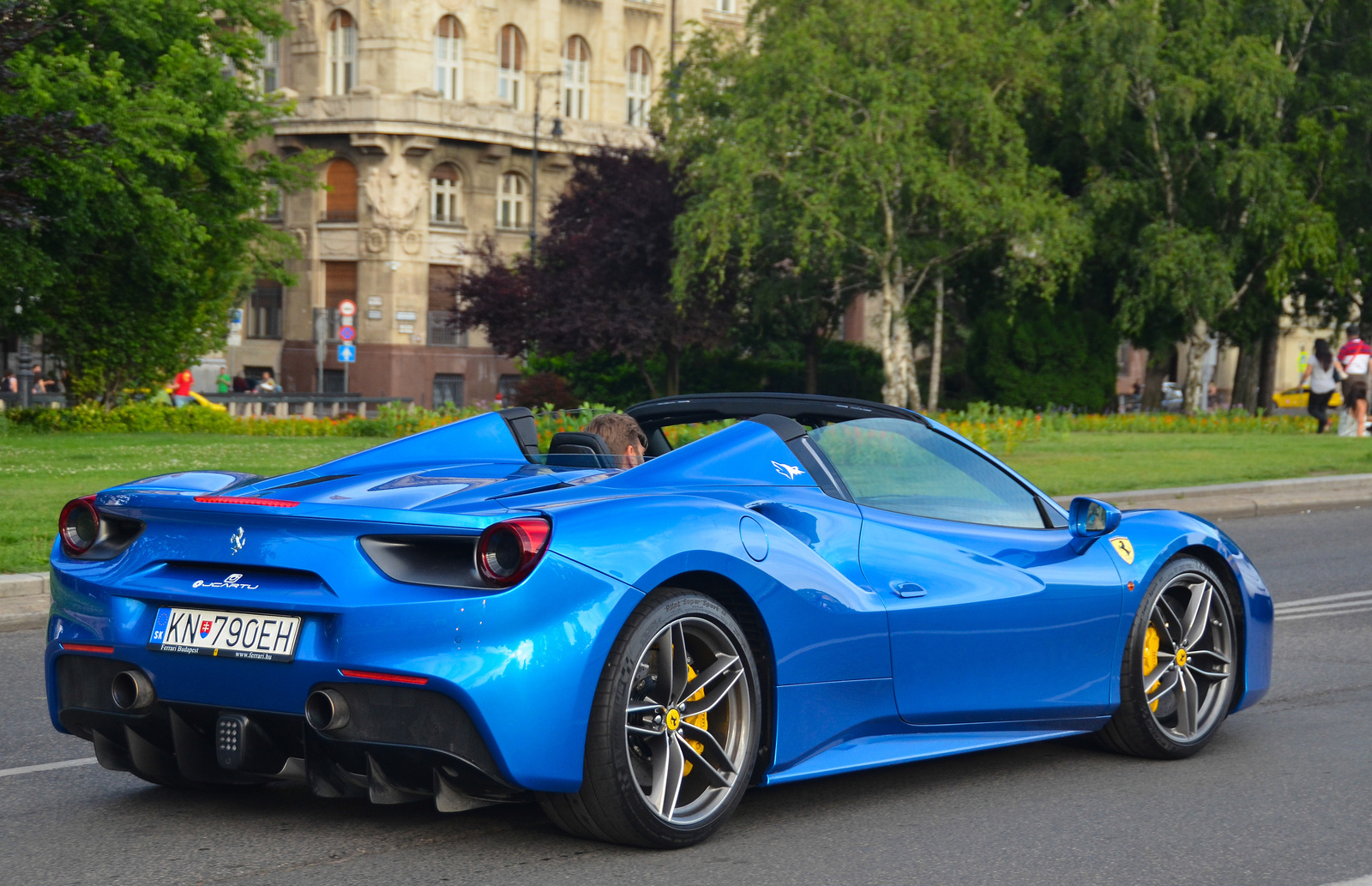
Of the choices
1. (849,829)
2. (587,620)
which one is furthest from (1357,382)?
(587,620)

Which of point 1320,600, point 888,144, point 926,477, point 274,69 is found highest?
point 274,69

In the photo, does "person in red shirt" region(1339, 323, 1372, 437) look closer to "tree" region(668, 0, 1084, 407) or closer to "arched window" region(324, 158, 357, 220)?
"tree" region(668, 0, 1084, 407)

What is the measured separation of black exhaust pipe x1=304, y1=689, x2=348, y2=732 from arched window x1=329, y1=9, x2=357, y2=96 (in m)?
55.8

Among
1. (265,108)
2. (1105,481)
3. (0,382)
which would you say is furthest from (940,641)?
(0,382)

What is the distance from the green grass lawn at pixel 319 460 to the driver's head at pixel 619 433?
23.4 feet

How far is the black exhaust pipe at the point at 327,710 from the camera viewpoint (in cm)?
424

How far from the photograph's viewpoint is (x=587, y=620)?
4.29 m

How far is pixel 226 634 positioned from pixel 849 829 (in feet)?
6.14

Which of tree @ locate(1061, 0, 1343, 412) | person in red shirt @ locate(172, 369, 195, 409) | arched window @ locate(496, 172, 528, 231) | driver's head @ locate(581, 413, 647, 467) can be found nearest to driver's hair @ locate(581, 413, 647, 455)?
driver's head @ locate(581, 413, 647, 467)

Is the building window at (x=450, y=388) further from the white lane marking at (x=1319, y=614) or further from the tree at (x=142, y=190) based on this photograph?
the white lane marking at (x=1319, y=614)

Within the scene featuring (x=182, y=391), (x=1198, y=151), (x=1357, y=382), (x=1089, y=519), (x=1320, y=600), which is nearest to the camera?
(x=1089, y=519)

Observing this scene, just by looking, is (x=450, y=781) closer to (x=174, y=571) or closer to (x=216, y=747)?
(x=216, y=747)

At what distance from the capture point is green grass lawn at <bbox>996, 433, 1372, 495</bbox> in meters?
19.0

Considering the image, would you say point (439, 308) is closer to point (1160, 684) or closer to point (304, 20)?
point (304, 20)
